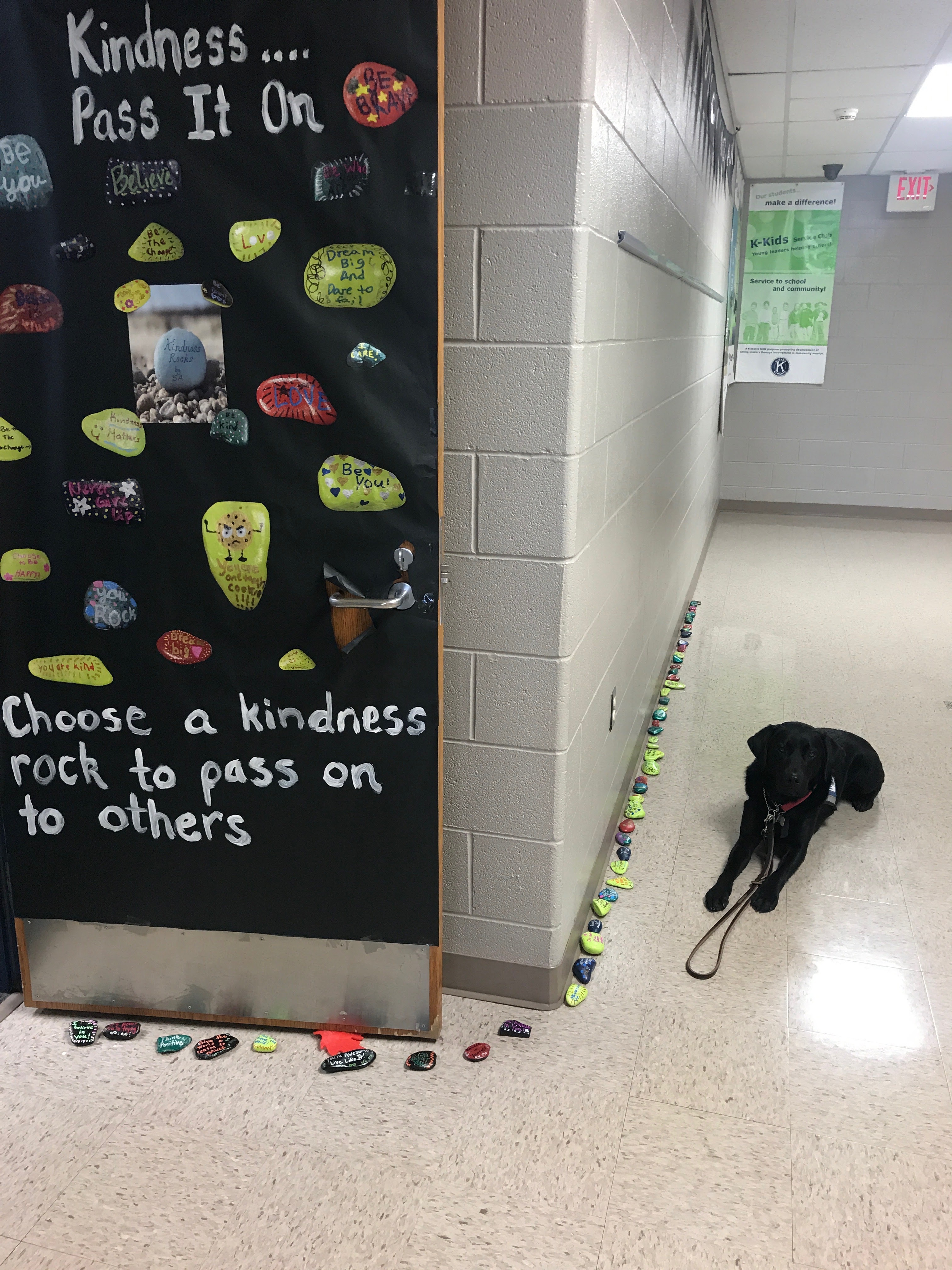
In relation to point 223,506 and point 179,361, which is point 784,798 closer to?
point 223,506

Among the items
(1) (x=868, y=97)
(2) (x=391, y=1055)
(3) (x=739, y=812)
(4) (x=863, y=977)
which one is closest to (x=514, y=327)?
(2) (x=391, y=1055)

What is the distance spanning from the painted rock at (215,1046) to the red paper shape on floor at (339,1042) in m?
0.18

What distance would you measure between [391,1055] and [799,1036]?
0.84 m

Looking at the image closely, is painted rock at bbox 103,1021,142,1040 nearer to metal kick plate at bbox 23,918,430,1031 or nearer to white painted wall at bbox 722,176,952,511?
metal kick plate at bbox 23,918,430,1031

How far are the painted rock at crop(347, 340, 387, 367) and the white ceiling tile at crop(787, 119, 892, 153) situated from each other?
4692mm

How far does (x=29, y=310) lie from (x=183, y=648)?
646mm

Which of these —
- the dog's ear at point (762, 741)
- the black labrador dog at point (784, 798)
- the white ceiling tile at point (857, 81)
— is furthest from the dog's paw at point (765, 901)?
the white ceiling tile at point (857, 81)

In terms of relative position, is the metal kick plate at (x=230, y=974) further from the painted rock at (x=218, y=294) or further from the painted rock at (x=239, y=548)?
the painted rock at (x=218, y=294)

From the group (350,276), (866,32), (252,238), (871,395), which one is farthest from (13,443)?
(871,395)

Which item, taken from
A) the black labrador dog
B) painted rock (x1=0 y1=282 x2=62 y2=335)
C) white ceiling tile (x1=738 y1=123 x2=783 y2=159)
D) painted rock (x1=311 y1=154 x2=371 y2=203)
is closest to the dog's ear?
the black labrador dog

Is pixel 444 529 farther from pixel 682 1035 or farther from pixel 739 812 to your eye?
pixel 739 812

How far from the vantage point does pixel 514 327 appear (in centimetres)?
170

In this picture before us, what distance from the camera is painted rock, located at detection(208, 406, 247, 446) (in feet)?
5.51

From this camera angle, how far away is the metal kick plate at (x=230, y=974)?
193cm
